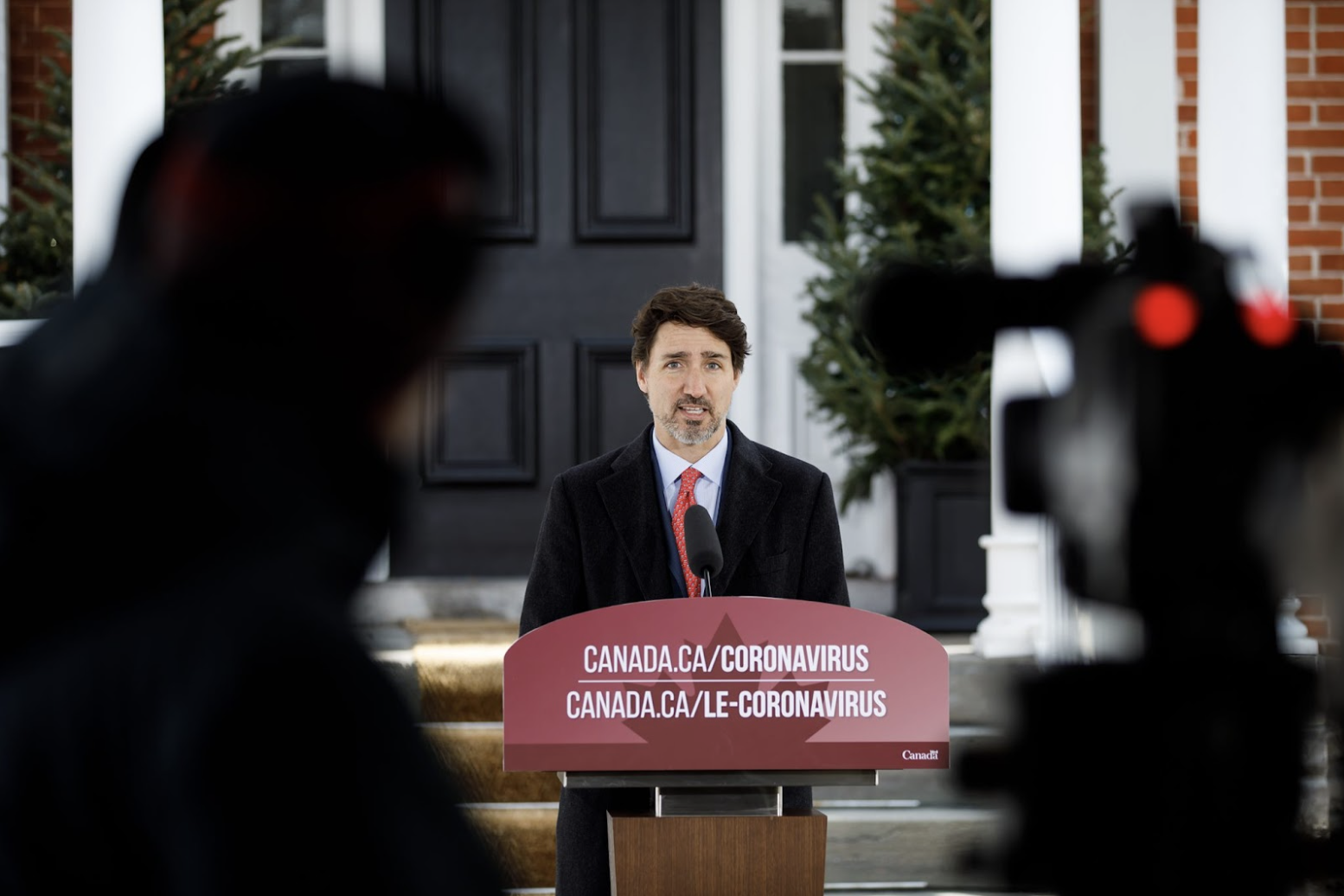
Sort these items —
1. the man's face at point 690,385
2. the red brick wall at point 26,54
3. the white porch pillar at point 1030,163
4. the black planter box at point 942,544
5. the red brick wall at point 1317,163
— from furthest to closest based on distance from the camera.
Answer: the red brick wall at point 26,54, the red brick wall at point 1317,163, the black planter box at point 942,544, the white porch pillar at point 1030,163, the man's face at point 690,385

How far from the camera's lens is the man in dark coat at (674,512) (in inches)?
118

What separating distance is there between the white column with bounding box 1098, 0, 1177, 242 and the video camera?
18.3 feet

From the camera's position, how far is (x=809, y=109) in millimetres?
6633

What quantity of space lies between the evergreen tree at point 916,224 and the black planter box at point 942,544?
11 cm

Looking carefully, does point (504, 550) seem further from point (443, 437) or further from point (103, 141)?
point (103, 141)

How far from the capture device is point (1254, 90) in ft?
16.9

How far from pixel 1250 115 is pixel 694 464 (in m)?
2.90

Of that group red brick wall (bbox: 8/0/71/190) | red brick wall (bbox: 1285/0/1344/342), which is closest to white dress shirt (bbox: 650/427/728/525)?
red brick wall (bbox: 1285/0/1344/342)

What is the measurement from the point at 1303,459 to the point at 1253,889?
0.84 feet

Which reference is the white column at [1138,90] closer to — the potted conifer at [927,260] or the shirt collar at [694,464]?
the potted conifer at [927,260]

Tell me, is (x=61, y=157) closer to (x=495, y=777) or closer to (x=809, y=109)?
(x=809, y=109)

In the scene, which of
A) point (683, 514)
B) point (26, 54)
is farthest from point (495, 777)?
point (26, 54)

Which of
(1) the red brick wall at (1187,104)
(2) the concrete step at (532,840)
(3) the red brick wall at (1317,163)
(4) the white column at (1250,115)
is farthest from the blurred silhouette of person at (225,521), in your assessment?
(3) the red brick wall at (1317,163)

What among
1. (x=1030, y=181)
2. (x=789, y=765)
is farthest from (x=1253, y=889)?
(x=1030, y=181)
